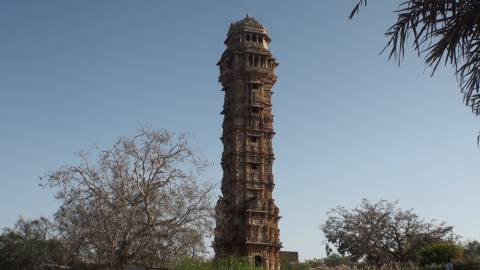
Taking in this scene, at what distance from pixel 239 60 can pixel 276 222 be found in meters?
17.8

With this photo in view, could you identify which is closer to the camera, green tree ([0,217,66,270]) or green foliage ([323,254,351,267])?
green tree ([0,217,66,270])

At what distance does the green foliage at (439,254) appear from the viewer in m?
41.6

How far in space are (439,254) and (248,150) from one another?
20.3 metres

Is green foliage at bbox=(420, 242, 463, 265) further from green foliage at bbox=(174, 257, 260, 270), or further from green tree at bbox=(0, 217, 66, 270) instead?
green tree at bbox=(0, 217, 66, 270)

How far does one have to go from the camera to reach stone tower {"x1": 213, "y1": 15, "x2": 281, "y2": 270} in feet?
155

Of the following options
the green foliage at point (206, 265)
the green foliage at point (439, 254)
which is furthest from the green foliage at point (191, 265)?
the green foliage at point (439, 254)

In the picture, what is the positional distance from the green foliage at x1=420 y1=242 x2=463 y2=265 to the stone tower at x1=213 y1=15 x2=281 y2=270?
13819mm

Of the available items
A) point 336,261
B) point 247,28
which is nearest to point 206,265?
point 247,28

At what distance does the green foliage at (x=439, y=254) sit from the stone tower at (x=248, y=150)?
45.3 feet

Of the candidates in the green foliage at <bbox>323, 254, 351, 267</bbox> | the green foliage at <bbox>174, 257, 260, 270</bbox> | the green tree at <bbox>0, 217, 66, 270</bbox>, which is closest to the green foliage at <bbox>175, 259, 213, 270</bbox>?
the green foliage at <bbox>174, 257, 260, 270</bbox>

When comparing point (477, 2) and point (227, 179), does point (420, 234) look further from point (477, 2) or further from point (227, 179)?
point (477, 2)

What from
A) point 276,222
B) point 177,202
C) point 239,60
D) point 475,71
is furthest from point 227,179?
point 475,71

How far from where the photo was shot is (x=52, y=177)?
89.6 ft

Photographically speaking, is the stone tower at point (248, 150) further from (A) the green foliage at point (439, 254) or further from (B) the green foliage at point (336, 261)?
(B) the green foliage at point (336, 261)
